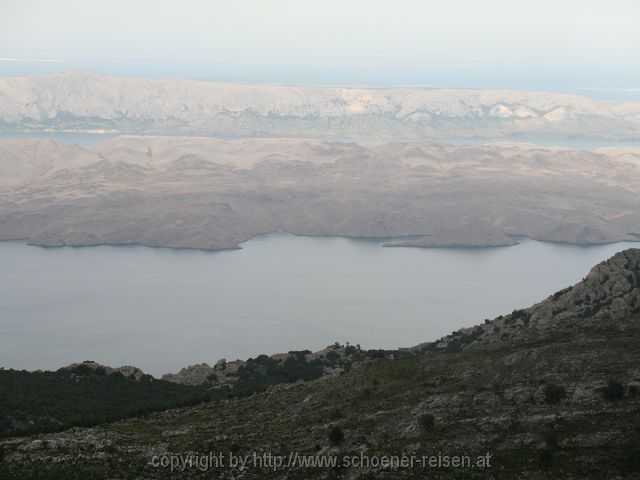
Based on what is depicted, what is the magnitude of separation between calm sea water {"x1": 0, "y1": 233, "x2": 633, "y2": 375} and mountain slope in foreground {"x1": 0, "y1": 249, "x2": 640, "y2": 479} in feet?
191

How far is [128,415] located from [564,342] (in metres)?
19.2

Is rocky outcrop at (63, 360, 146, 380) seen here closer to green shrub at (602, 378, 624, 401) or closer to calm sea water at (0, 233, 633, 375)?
calm sea water at (0, 233, 633, 375)

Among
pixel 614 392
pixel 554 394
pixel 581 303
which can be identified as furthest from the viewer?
pixel 581 303

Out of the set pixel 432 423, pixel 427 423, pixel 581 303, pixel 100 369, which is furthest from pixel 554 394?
pixel 100 369

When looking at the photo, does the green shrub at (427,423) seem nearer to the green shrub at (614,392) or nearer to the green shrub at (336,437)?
the green shrub at (336,437)

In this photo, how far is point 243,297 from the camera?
142125 millimetres

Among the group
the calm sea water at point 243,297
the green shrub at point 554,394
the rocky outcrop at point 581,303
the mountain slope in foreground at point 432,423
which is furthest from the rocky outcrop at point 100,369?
the green shrub at point 554,394

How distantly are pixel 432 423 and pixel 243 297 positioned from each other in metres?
112

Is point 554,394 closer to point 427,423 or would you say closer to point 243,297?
point 427,423

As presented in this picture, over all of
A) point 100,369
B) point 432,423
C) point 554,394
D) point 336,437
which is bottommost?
point 100,369

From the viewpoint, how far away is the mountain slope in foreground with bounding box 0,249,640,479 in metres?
27.1

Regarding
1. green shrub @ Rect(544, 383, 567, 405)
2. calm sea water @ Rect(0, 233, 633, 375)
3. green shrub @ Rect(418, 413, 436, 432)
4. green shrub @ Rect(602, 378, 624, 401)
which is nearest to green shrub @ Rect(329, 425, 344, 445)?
green shrub @ Rect(418, 413, 436, 432)

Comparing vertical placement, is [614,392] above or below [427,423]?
above

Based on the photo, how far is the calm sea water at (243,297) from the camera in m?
110
